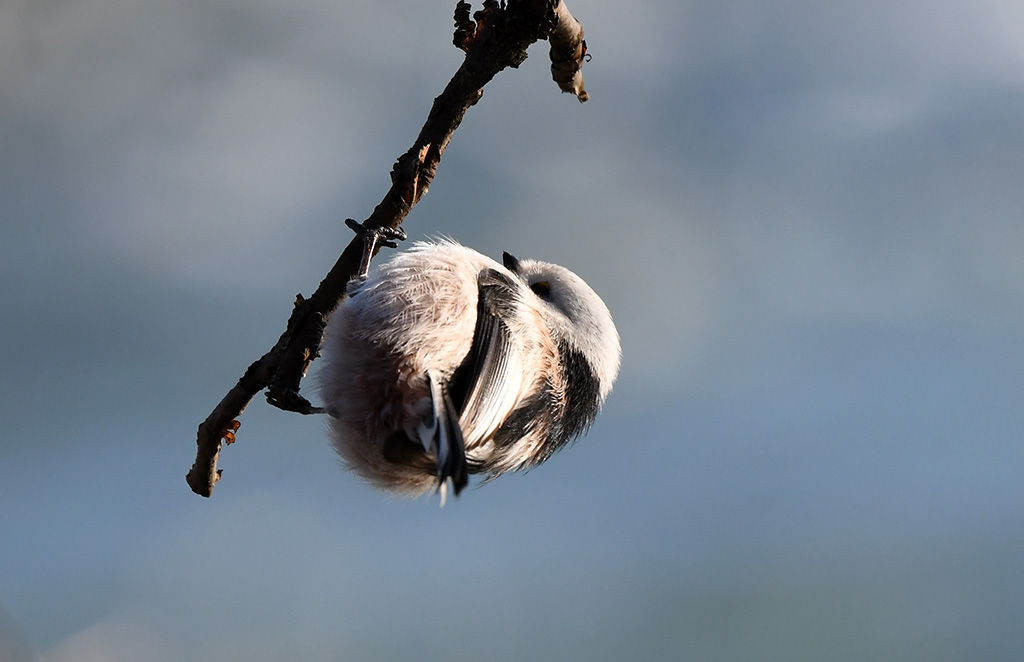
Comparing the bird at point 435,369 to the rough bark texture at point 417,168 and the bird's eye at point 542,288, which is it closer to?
the rough bark texture at point 417,168

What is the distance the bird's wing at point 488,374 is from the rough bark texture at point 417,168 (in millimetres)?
532

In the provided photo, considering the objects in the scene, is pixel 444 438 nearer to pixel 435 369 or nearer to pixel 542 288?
pixel 435 369

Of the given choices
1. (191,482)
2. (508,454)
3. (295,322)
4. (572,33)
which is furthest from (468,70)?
(191,482)

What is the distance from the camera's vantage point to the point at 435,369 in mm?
2998

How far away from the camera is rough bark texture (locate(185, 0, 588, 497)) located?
Result: 2.77 metres

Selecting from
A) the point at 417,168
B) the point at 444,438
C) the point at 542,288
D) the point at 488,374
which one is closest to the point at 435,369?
the point at 488,374

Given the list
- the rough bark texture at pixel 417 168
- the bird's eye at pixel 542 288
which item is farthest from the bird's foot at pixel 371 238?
the bird's eye at pixel 542 288

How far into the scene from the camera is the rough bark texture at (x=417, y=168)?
2.77 meters

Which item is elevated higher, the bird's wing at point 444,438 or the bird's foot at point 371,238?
the bird's foot at point 371,238

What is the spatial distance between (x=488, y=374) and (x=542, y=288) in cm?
108

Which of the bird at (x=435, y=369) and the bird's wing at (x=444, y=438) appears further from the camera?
the bird at (x=435, y=369)

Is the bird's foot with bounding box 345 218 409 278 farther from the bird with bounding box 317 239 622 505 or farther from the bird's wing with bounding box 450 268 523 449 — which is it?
the bird's wing with bounding box 450 268 523 449

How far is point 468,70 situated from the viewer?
282 centimetres

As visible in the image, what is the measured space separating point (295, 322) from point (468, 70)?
1162 mm
